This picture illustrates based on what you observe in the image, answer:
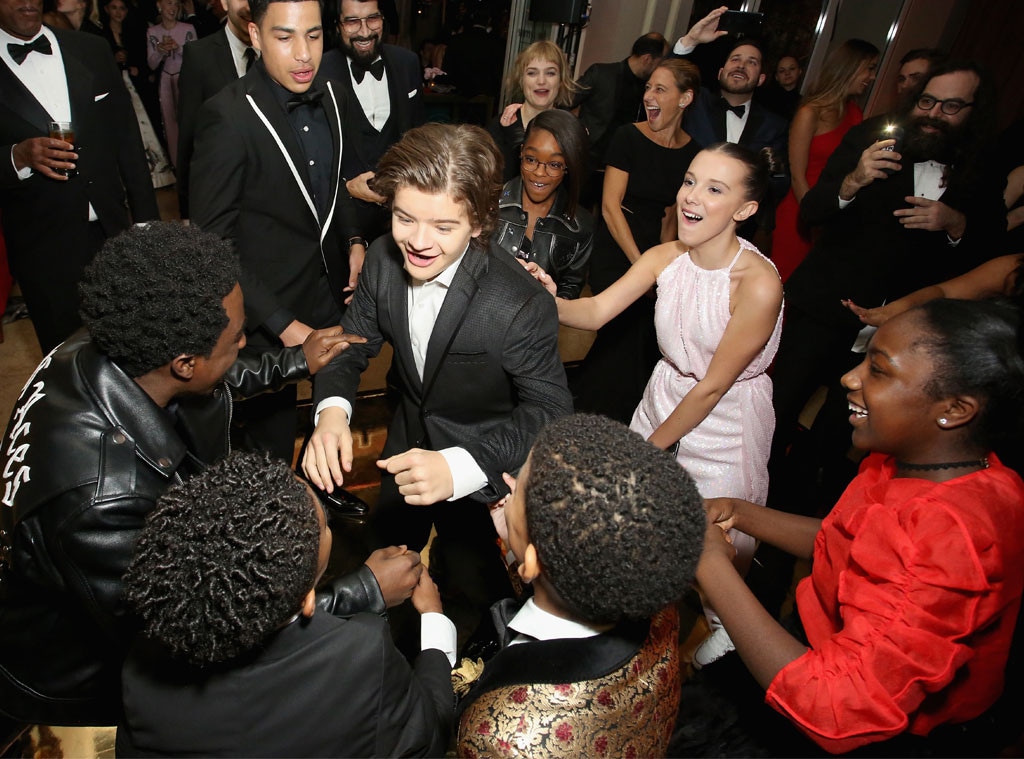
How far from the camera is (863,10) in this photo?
5703 mm

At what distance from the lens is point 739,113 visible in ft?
12.9

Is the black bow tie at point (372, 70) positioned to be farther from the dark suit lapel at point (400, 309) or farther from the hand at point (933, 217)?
the hand at point (933, 217)

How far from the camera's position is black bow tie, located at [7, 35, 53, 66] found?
2.64 meters

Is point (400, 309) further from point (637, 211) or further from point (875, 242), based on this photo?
point (875, 242)

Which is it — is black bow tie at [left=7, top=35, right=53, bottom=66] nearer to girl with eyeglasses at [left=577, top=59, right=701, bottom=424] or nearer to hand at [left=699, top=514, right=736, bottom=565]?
girl with eyeglasses at [left=577, top=59, right=701, bottom=424]

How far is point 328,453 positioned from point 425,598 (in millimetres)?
476

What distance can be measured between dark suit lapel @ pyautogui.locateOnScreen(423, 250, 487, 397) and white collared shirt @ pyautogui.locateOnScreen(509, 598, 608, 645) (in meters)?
0.85

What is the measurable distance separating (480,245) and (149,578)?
124 centimetres

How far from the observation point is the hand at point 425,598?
5.42 ft

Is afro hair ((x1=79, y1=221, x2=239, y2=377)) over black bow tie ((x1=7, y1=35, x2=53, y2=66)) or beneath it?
beneath

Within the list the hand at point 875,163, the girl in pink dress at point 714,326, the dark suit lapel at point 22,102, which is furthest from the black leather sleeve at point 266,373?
the hand at point 875,163

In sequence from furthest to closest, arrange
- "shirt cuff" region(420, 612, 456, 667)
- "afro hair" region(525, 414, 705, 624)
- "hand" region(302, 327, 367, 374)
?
"hand" region(302, 327, 367, 374), "shirt cuff" region(420, 612, 456, 667), "afro hair" region(525, 414, 705, 624)

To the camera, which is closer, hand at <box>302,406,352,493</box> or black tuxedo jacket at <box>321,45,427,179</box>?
hand at <box>302,406,352,493</box>

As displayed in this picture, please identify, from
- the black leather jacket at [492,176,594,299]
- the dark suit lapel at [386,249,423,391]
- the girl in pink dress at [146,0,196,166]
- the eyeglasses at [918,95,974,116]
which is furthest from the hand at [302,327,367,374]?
the girl in pink dress at [146,0,196,166]
